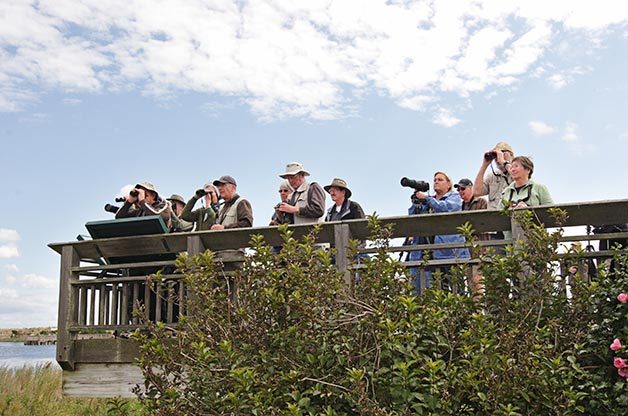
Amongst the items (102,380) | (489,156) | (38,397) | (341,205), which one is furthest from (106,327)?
(38,397)

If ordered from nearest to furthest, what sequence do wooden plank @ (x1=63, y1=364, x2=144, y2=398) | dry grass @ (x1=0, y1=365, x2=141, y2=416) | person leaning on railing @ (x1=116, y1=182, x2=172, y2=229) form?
wooden plank @ (x1=63, y1=364, x2=144, y2=398) → person leaning on railing @ (x1=116, y1=182, x2=172, y2=229) → dry grass @ (x1=0, y1=365, x2=141, y2=416)

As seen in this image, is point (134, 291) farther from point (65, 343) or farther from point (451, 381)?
point (451, 381)

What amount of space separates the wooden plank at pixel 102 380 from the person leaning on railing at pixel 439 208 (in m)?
2.81

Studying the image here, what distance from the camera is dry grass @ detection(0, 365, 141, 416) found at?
988 centimetres

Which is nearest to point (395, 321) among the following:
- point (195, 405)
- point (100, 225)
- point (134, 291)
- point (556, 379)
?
point (556, 379)

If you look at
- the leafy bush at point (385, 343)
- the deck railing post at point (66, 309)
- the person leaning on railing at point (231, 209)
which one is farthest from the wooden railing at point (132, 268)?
the leafy bush at point (385, 343)

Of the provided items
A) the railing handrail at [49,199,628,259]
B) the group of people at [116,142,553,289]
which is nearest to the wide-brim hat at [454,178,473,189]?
the group of people at [116,142,553,289]

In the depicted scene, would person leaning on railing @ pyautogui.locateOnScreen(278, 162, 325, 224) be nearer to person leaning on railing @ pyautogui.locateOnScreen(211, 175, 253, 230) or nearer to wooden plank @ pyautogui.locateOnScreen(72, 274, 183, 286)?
person leaning on railing @ pyautogui.locateOnScreen(211, 175, 253, 230)

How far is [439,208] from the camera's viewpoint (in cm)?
686

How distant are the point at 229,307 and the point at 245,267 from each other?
0.29 meters

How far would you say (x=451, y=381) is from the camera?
4.10 m

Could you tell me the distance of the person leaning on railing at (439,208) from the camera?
20.8 feet

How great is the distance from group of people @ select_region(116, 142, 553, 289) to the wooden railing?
0.33m

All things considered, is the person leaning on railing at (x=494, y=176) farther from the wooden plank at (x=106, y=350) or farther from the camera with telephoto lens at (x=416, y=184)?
the wooden plank at (x=106, y=350)
